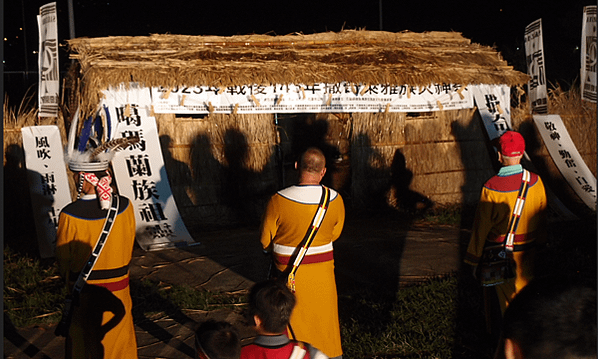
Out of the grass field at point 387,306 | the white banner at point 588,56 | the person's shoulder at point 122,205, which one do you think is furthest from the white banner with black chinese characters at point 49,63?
the white banner at point 588,56

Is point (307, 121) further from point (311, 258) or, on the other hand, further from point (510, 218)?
point (311, 258)

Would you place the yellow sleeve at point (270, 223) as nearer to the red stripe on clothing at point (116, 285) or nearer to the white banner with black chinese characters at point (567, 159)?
the red stripe on clothing at point (116, 285)

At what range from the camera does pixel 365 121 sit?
11062mm

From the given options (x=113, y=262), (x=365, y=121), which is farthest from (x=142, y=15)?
(x=113, y=262)

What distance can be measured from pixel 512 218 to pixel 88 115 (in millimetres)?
6288

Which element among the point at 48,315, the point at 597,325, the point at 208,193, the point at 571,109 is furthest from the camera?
the point at 571,109

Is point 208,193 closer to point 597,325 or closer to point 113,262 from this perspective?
point 113,262

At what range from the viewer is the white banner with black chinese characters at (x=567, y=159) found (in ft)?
33.0

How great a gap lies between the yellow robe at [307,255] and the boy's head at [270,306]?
1288 mm

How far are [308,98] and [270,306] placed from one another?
274 inches

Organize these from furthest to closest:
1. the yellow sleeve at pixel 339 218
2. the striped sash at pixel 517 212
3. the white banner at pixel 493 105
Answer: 1. the white banner at pixel 493 105
2. the striped sash at pixel 517 212
3. the yellow sleeve at pixel 339 218

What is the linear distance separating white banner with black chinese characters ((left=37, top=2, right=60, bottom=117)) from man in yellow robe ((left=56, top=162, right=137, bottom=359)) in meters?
4.68

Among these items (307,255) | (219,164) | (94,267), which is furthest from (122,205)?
(219,164)

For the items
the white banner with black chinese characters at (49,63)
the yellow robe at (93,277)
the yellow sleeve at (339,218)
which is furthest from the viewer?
the white banner with black chinese characters at (49,63)
